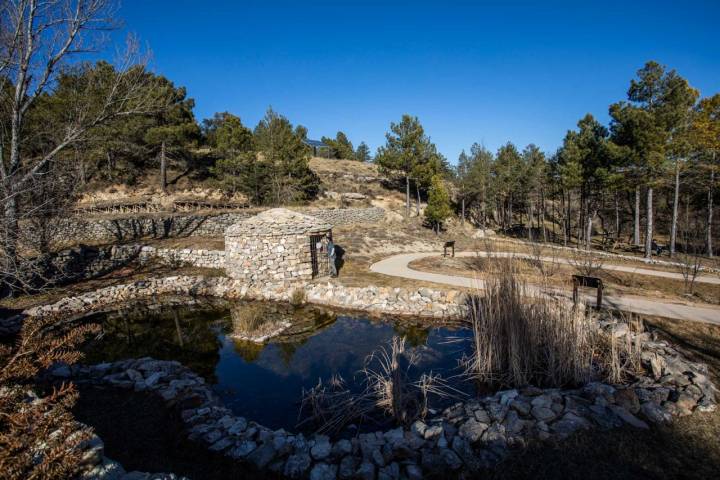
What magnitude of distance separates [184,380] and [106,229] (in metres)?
17.5

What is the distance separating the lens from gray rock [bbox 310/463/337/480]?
3.77 meters

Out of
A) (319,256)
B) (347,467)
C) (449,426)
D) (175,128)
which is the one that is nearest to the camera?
(347,467)

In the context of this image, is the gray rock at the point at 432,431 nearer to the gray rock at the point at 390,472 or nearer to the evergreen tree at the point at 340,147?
the gray rock at the point at 390,472

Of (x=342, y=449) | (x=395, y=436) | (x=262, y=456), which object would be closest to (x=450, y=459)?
(x=395, y=436)

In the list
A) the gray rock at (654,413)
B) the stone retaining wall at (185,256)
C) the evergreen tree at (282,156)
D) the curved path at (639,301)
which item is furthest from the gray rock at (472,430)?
the evergreen tree at (282,156)

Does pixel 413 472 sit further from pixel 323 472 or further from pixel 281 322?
pixel 281 322

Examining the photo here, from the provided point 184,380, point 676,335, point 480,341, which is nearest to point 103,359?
point 184,380

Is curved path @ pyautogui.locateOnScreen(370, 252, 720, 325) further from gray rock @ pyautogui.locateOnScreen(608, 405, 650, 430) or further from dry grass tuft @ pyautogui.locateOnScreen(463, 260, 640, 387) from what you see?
gray rock @ pyautogui.locateOnScreen(608, 405, 650, 430)

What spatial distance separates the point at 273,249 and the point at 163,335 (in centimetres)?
494

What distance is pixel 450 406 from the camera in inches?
213

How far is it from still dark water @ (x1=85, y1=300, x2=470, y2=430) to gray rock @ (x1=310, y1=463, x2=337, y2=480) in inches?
61.6

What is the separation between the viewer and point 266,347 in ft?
28.0

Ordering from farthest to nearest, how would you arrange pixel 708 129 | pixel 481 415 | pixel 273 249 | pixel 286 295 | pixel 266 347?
pixel 708 129, pixel 273 249, pixel 286 295, pixel 266 347, pixel 481 415

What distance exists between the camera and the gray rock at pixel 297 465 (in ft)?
12.8
